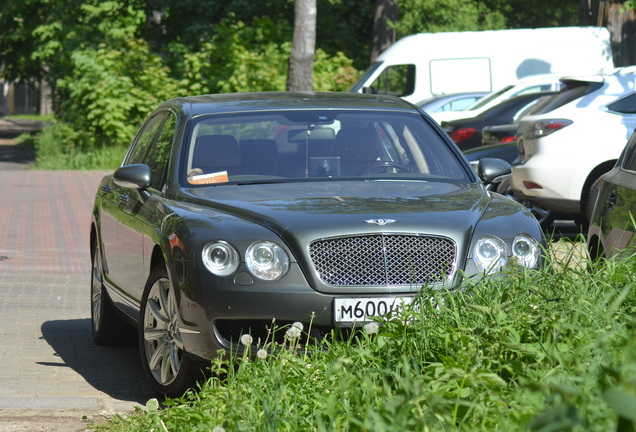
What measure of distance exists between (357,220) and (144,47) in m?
25.1

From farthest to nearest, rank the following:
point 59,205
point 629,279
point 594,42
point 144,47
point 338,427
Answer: point 144,47 → point 594,42 → point 59,205 → point 629,279 → point 338,427

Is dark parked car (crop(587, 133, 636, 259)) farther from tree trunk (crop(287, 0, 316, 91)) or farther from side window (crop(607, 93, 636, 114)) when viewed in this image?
tree trunk (crop(287, 0, 316, 91))

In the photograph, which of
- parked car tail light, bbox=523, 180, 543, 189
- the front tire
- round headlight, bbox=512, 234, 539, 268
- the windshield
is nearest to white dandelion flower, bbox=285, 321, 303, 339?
the front tire

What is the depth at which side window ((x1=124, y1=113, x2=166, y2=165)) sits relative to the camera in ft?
25.0

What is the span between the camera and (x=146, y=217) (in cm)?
637

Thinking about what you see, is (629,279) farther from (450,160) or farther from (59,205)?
(59,205)

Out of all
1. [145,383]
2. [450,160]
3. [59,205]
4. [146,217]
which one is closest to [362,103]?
[450,160]

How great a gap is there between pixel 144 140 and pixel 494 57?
1733cm

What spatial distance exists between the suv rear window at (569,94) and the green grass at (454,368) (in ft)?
24.3

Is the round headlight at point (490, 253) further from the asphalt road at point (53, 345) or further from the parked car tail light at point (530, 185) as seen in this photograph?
the parked car tail light at point (530, 185)

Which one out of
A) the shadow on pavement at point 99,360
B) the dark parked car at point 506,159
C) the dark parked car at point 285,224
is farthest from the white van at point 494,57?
the dark parked car at point 285,224

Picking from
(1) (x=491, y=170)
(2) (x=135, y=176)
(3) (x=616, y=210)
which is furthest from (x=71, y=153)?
(3) (x=616, y=210)

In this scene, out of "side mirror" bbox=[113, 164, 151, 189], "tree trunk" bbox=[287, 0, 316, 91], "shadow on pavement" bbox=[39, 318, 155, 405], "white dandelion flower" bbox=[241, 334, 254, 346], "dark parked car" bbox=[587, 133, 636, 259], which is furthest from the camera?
"tree trunk" bbox=[287, 0, 316, 91]

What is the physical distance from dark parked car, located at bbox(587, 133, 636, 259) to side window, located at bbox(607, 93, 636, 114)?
5.08 metres
